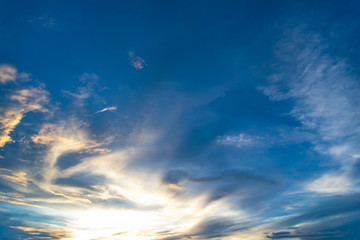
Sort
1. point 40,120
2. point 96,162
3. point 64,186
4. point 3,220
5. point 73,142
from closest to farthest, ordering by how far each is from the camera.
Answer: point 40,120 < point 73,142 < point 96,162 < point 64,186 < point 3,220

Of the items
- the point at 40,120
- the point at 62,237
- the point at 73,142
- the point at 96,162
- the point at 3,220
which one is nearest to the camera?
the point at 40,120

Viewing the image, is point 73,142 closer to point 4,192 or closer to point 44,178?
point 44,178

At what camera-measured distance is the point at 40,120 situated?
23.4 metres

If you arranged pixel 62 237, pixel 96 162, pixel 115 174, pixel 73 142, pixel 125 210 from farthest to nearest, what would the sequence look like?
pixel 62 237, pixel 125 210, pixel 115 174, pixel 96 162, pixel 73 142

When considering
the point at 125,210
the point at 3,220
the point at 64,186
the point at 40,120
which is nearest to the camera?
the point at 40,120

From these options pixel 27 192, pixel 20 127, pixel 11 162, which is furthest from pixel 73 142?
pixel 27 192

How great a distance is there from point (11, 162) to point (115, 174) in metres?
17.9

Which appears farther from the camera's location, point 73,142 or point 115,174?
point 115,174

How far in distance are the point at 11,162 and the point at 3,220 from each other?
99.4ft

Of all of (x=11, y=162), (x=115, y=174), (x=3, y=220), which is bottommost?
(x=3, y=220)

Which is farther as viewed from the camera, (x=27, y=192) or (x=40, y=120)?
(x=27, y=192)

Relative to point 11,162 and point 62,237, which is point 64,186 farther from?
point 62,237

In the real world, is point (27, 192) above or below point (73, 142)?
below

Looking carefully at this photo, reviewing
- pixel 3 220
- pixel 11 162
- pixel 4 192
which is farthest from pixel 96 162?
pixel 3 220
